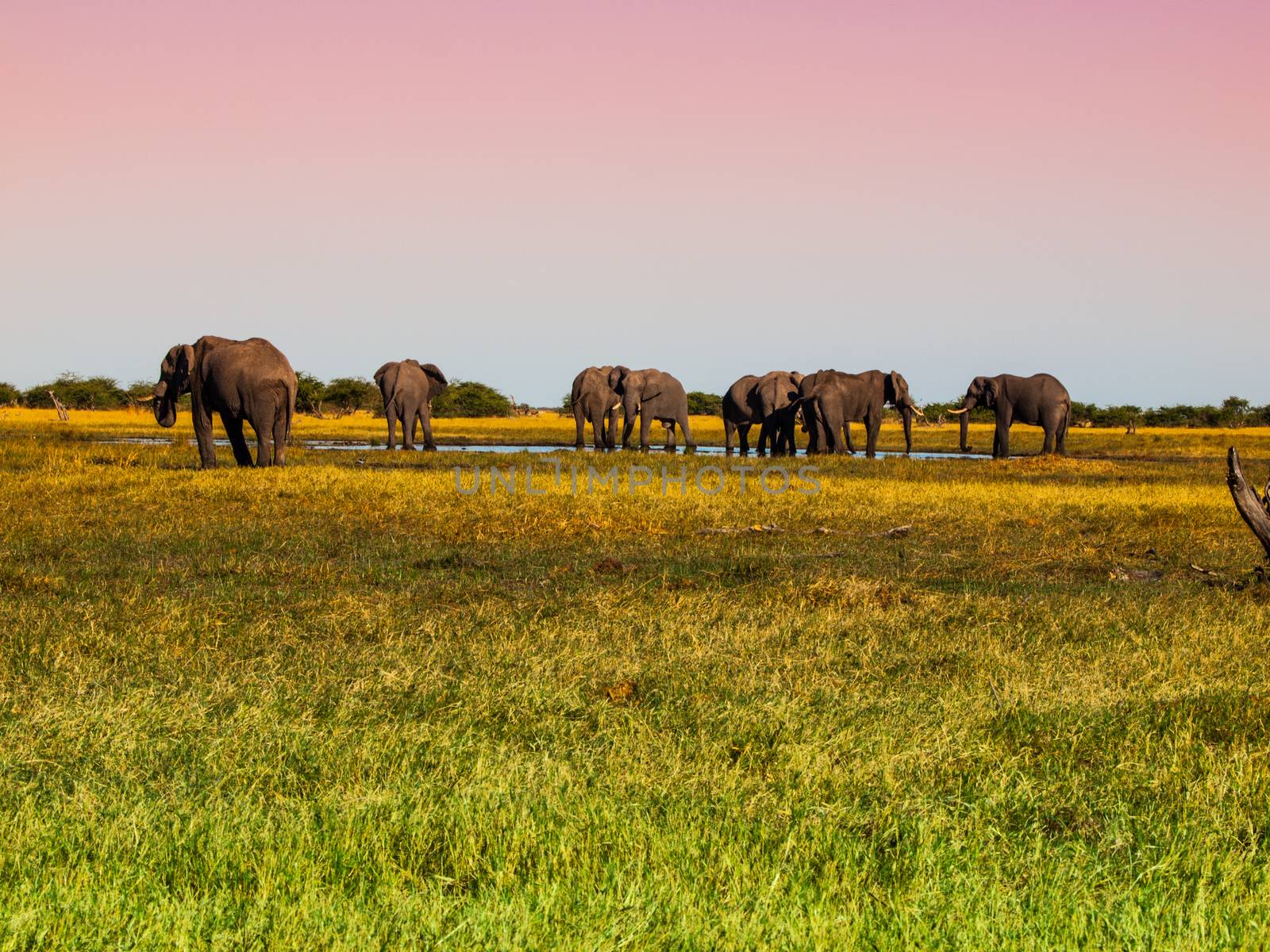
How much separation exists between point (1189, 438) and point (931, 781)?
4789 cm

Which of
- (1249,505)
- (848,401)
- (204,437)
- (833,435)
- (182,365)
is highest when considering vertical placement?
(182,365)

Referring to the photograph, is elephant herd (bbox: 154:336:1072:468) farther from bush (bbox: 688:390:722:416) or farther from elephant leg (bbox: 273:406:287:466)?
bush (bbox: 688:390:722:416)

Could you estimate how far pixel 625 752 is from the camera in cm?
481

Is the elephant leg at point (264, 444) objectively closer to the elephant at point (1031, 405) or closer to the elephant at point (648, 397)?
the elephant at point (648, 397)

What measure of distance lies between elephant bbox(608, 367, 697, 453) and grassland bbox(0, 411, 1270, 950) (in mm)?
24362

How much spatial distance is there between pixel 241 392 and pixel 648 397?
17924mm

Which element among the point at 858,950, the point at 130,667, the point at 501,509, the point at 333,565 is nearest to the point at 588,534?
the point at 501,509

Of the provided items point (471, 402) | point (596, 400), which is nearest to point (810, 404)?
point (596, 400)

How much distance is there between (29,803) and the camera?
413cm

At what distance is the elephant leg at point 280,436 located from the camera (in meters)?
19.8

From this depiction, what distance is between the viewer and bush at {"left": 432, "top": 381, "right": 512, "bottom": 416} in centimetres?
7494

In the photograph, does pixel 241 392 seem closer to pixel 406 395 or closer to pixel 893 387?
pixel 406 395

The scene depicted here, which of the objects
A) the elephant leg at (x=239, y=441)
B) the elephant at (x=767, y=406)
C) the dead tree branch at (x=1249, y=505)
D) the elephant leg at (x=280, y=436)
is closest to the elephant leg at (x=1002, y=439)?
the elephant at (x=767, y=406)

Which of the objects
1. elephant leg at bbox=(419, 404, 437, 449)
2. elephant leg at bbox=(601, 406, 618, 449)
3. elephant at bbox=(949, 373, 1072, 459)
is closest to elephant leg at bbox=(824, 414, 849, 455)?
elephant at bbox=(949, 373, 1072, 459)
